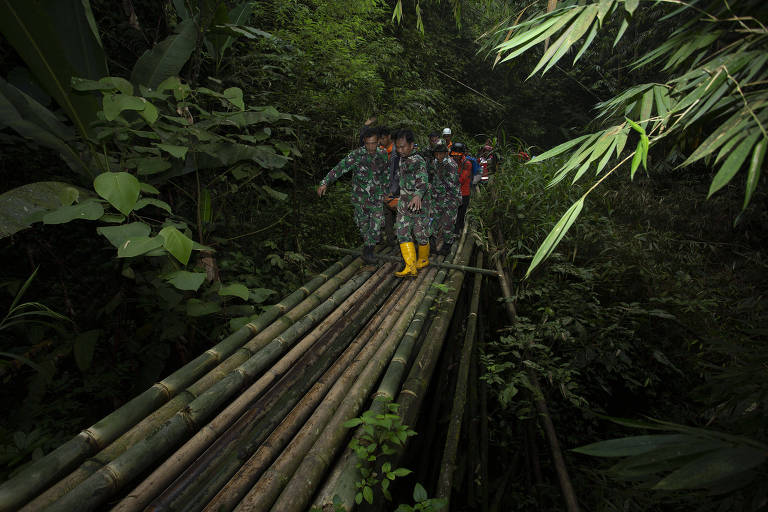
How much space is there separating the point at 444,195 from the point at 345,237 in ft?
5.29

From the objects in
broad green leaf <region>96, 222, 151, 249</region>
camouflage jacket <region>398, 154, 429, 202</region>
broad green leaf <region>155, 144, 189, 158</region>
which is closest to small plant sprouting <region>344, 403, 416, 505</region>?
broad green leaf <region>96, 222, 151, 249</region>

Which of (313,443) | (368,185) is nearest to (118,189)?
(313,443)

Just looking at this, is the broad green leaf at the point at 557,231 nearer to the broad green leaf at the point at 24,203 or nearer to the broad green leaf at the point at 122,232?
the broad green leaf at the point at 122,232

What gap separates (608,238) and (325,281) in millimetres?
3899

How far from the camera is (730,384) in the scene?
68.8 inches

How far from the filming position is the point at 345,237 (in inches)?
201

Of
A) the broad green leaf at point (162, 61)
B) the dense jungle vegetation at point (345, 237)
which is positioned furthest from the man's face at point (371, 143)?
the broad green leaf at point (162, 61)

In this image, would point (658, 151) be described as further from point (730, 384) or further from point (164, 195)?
point (164, 195)

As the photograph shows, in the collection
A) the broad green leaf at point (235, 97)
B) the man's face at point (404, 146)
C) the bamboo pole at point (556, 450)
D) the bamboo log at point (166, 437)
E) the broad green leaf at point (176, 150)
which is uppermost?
the broad green leaf at point (235, 97)

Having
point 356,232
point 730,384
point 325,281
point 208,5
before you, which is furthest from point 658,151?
point 208,5

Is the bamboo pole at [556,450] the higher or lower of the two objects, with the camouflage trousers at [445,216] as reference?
lower

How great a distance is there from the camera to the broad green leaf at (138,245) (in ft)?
4.81

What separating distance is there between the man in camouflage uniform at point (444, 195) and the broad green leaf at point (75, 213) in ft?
11.7

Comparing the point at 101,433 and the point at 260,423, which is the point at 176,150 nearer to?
the point at 101,433
